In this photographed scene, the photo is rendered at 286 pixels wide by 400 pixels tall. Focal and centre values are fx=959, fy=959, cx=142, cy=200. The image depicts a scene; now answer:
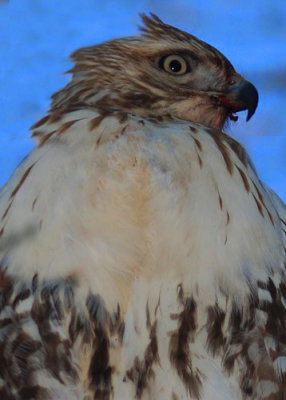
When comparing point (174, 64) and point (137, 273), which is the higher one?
point (174, 64)

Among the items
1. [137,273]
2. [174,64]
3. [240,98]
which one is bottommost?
[137,273]

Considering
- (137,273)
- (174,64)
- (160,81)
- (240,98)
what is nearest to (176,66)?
(174,64)

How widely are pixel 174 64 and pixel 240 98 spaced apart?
302mm

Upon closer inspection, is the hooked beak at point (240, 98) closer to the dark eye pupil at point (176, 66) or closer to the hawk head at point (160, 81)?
the hawk head at point (160, 81)

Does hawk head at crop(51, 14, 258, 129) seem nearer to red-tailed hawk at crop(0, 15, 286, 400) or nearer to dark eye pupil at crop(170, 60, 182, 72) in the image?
dark eye pupil at crop(170, 60, 182, 72)

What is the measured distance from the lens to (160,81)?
3746 mm

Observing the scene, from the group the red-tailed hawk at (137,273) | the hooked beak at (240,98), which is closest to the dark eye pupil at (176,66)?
the hooked beak at (240,98)

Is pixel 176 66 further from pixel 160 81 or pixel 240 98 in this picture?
pixel 240 98

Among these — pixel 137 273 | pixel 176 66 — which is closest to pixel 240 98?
pixel 176 66

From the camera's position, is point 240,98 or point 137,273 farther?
point 240,98

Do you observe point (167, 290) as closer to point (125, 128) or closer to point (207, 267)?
point (207, 267)

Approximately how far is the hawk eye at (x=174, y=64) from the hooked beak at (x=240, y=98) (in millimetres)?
185

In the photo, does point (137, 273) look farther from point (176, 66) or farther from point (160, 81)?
point (176, 66)

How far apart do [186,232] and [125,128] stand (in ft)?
1.39
